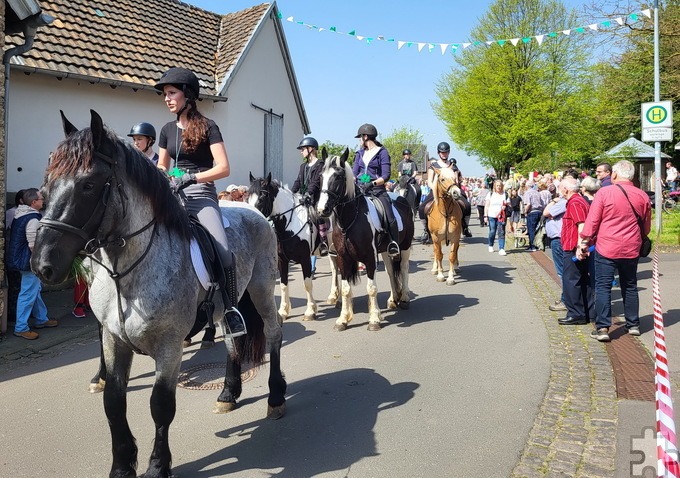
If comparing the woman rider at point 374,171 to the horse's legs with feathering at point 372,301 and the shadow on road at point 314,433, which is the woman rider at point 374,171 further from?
the shadow on road at point 314,433

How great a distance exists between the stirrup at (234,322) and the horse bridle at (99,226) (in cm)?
100

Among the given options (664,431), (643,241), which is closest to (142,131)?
(664,431)

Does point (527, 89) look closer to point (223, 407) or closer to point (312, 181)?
point (312, 181)

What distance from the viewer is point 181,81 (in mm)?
3918

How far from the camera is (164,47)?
1399cm

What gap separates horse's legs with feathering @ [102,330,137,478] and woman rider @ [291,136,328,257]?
453cm

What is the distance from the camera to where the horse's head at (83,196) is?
9.00 ft

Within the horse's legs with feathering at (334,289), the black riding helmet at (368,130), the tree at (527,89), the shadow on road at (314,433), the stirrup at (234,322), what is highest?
the tree at (527,89)

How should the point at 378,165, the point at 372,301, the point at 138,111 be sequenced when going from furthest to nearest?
the point at 138,111 < the point at 378,165 < the point at 372,301

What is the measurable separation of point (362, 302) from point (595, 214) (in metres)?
4.11

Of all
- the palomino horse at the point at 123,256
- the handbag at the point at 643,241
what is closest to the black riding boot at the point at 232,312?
the palomino horse at the point at 123,256

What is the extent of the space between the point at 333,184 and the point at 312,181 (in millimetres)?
1110

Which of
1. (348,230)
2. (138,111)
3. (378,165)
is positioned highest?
(138,111)

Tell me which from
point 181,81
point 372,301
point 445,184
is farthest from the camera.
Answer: point 445,184
